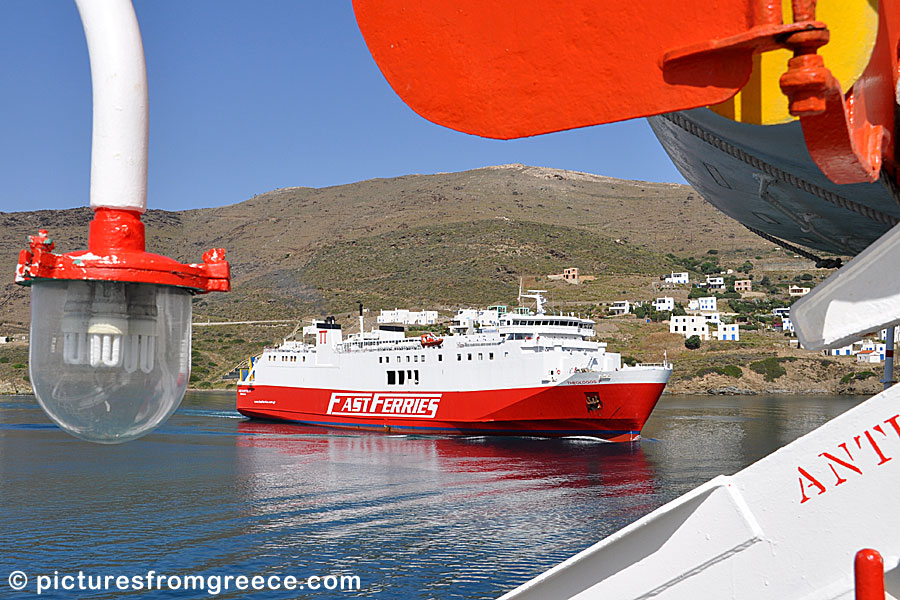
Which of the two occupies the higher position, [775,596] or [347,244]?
[347,244]

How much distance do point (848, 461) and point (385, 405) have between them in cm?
2970

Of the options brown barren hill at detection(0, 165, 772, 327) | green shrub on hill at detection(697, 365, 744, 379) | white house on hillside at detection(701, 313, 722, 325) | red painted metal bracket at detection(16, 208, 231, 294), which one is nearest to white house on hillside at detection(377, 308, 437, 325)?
brown barren hill at detection(0, 165, 772, 327)

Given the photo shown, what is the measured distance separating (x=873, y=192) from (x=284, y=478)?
17661 mm

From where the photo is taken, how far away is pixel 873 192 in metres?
2.83

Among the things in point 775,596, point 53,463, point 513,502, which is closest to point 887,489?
point 775,596

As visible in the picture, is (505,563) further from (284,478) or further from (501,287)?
(501,287)

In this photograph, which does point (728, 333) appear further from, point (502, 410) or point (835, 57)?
point (835, 57)

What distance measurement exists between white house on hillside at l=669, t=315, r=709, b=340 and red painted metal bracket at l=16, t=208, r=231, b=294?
226ft

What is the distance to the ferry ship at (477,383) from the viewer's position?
25.3 m

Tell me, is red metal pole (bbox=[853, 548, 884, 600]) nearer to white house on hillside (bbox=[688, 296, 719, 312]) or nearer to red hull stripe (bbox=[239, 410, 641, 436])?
red hull stripe (bbox=[239, 410, 641, 436])

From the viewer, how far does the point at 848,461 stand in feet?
5.04

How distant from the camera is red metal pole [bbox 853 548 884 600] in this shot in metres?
1.38

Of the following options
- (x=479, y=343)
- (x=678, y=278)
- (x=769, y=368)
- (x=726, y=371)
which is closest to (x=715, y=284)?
(x=678, y=278)

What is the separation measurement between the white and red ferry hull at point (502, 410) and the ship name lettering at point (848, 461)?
23.9 metres
